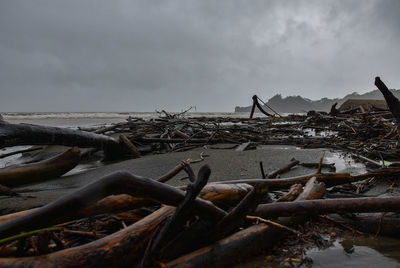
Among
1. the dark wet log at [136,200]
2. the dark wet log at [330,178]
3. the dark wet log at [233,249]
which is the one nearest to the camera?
the dark wet log at [233,249]

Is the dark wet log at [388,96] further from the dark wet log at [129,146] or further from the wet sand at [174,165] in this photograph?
the dark wet log at [129,146]

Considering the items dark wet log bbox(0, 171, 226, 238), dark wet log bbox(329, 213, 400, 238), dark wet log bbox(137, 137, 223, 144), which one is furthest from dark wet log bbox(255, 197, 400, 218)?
dark wet log bbox(137, 137, 223, 144)

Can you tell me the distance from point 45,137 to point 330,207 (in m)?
3.01

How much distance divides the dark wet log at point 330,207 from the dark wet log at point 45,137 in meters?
2.61

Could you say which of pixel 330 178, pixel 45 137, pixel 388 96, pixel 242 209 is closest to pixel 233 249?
pixel 242 209

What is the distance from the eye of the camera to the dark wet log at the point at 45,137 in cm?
251

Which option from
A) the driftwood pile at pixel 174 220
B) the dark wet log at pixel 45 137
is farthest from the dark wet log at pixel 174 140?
the driftwood pile at pixel 174 220

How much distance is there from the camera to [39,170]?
2.98 metres

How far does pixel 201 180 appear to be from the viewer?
809 millimetres

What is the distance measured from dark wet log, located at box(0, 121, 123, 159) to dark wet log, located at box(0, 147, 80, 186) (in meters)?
0.25

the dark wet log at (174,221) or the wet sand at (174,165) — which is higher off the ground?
the dark wet log at (174,221)

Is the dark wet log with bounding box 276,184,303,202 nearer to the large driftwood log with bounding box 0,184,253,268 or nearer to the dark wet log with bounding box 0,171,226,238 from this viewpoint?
the large driftwood log with bounding box 0,184,253,268

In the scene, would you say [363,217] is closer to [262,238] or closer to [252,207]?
[262,238]

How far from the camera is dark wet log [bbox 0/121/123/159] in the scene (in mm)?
2512
